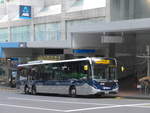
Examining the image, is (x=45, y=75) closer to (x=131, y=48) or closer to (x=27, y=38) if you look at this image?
(x=131, y=48)

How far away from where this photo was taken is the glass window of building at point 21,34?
50656 mm

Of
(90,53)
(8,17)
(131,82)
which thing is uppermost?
(8,17)

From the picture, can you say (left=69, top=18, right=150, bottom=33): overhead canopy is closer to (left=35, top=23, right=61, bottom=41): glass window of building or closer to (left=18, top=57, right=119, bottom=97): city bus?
(left=18, top=57, right=119, bottom=97): city bus

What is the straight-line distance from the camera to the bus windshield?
27117 millimetres

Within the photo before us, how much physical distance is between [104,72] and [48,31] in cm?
2075

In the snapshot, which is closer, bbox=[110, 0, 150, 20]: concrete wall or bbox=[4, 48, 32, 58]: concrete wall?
bbox=[110, 0, 150, 20]: concrete wall

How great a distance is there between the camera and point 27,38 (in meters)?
50.7

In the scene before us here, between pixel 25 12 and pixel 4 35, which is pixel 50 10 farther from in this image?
pixel 4 35

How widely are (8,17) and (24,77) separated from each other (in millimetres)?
19803

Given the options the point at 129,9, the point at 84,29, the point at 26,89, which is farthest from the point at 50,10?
the point at 84,29

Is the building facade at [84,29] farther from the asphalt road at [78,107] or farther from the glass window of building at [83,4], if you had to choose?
the asphalt road at [78,107]

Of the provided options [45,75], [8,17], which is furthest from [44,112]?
[8,17]

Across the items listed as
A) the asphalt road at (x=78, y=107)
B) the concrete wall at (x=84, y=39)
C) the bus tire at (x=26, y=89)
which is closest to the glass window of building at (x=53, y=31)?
the concrete wall at (x=84, y=39)

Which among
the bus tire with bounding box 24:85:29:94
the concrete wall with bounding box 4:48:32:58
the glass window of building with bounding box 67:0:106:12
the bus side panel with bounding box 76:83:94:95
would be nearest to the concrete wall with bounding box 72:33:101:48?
the glass window of building with bounding box 67:0:106:12
